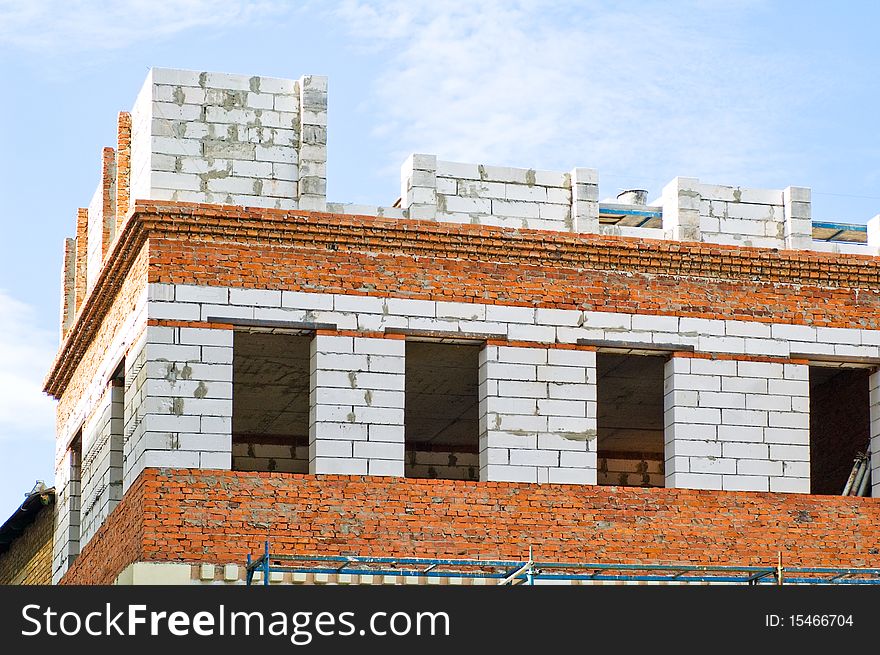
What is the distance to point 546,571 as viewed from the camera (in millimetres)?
25062

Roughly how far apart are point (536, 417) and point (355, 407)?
238 cm

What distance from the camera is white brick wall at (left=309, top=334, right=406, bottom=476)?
24.8 m

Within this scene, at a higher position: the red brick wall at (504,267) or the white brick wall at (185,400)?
the red brick wall at (504,267)

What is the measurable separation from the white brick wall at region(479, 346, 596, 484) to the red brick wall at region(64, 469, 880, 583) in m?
0.26

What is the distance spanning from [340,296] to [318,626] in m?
7.53

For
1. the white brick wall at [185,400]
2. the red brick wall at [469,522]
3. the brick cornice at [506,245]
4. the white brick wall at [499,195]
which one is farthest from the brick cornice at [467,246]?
the red brick wall at [469,522]

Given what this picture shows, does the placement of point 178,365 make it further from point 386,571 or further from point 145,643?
point 145,643

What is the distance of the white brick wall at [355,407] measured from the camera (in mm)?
24812

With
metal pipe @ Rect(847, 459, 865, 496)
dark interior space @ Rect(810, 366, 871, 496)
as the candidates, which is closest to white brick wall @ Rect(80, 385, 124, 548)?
metal pipe @ Rect(847, 459, 865, 496)

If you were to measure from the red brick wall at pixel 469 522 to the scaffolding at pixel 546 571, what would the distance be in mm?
176

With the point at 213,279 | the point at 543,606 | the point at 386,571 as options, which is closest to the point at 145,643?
the point at 543,606

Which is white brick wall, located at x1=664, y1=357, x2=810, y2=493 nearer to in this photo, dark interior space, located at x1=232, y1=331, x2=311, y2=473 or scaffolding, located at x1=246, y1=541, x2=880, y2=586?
scaffolding, located at x1=246, y1=541, x2=880, y2=586

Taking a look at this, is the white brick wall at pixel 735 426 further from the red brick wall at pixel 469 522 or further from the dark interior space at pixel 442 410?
the dark interior space at pixel 442 410

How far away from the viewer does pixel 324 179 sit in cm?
2567
